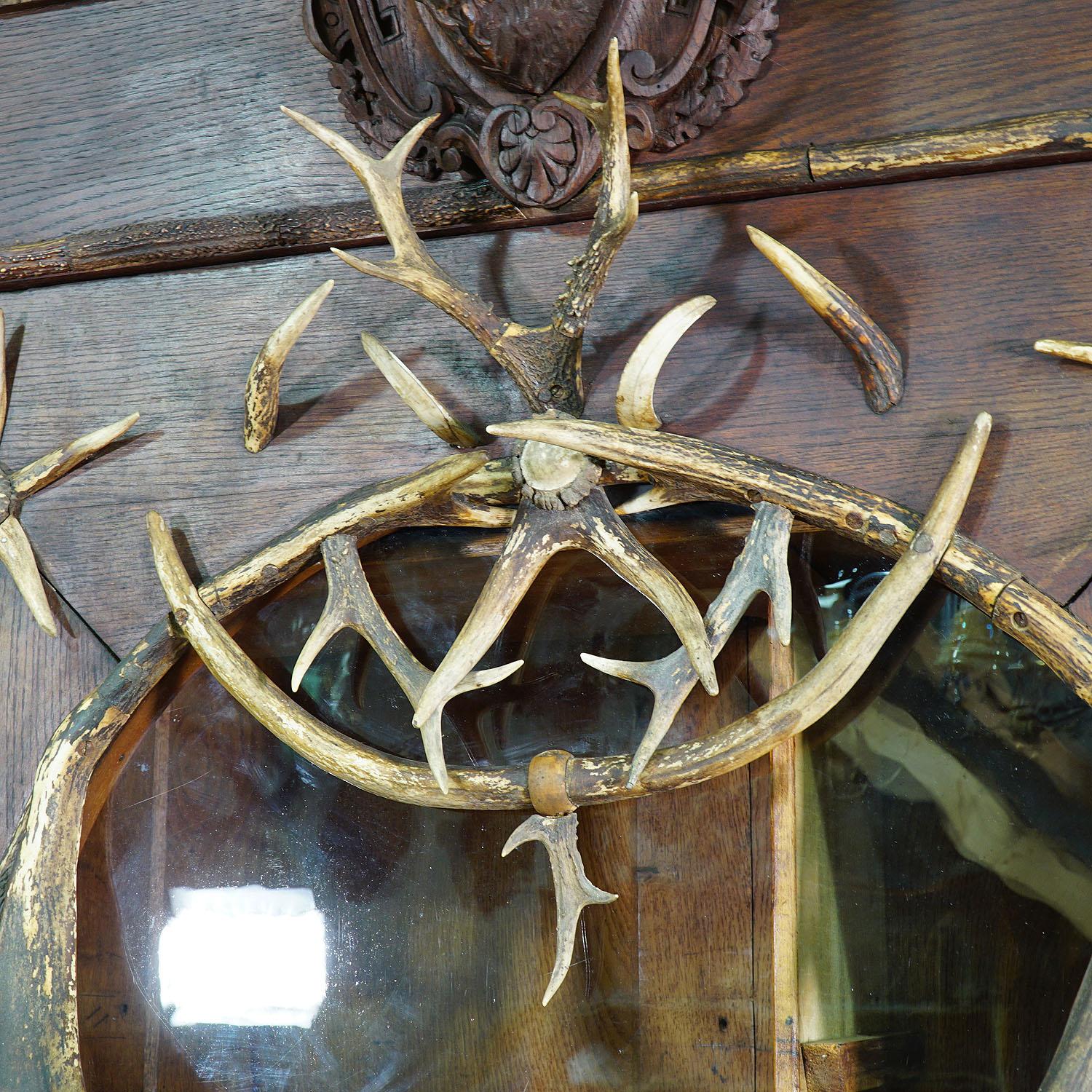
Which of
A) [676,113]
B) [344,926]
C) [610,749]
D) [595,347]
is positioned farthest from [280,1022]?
[676,113]

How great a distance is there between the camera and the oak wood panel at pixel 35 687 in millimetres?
874

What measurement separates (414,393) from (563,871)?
1.04 ft

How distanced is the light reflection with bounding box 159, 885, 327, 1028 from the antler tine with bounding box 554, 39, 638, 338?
18.6 inches

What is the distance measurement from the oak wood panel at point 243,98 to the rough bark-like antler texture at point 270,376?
0.10 metres

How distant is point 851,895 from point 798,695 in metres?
0.21

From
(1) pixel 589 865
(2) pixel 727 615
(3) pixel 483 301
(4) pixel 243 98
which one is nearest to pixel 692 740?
(2) pixel 727 615

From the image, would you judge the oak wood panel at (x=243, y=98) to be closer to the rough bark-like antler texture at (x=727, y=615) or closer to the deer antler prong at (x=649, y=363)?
the deer antler prong at (x=649, y=363)

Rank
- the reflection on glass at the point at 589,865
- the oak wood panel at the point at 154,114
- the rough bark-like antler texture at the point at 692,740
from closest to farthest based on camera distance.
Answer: the rough bark-like antler texture at the point at 692,740
the reflection on glass at the point at 589,865
the oak wood panel at the point at 154,114

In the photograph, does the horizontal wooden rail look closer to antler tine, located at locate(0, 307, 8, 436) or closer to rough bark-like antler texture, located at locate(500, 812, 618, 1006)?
antler tine, located at locate(0, 307, 8, 436)

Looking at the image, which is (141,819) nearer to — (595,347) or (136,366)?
(136,366)

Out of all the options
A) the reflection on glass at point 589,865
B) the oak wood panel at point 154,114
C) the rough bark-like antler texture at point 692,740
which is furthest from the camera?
the oak wood panel at point 154,114

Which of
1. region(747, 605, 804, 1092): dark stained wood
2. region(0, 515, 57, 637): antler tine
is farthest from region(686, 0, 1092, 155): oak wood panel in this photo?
region(0, 515, 57, 637): antler tine

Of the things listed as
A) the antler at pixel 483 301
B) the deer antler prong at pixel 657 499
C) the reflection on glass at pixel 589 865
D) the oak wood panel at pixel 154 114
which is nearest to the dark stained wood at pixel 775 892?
the reflection on glass at pixel 589 865

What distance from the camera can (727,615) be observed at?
2.29ft
